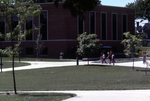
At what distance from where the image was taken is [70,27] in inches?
2259

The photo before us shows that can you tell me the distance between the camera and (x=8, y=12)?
1246cm

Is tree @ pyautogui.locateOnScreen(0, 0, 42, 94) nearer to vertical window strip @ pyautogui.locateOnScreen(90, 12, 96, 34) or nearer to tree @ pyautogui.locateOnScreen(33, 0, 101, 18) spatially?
tree @ pyautogui.locateOnScreen(33, 0, 101, 18)

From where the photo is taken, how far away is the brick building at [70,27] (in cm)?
5684

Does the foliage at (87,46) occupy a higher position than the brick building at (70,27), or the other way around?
the brick building at (70,27)

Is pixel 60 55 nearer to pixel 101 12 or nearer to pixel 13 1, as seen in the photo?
pixel 101 12

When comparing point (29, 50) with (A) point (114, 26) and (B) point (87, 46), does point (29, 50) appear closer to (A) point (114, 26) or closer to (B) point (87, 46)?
(A) point (114, 26)

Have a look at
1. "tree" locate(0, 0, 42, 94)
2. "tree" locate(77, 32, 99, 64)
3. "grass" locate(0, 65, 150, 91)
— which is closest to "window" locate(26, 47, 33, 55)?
"tree" locate(77, 32, 99, 64)

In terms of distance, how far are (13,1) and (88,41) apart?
23343 mm

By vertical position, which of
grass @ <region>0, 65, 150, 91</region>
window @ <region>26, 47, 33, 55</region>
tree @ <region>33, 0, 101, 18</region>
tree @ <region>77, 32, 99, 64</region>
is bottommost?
grass @ <region>0, 65, 150, 91</region>

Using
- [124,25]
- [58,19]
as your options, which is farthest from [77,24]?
[124,25]

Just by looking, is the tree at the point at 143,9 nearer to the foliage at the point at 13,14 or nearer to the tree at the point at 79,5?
the foliage at the point at 13,14

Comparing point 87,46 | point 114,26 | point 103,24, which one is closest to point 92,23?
point 103,24

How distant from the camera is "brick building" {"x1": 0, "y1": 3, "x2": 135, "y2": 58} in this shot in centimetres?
5684

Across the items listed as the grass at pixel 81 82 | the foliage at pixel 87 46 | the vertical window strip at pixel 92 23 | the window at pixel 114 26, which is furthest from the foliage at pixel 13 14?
the window at pixel 114 26
